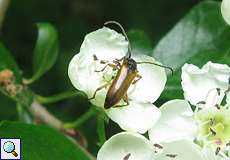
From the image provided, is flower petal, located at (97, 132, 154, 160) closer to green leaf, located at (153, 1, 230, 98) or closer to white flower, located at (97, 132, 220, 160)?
white flower, located at (97, 132, 220, 160)

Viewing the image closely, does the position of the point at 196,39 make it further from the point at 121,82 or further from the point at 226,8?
the point at 121,82

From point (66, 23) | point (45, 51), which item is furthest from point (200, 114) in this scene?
point (66, 23)

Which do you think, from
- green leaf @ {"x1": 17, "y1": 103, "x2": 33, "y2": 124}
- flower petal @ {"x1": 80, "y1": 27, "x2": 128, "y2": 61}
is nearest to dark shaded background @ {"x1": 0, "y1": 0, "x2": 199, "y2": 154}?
green leaf @ {"x1": 17, "y1": 103, "x2": 33, "y2": 124}

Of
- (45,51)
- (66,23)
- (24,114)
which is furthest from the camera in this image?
(66,23)

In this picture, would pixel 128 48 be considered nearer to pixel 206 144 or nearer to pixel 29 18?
pixel 206 144

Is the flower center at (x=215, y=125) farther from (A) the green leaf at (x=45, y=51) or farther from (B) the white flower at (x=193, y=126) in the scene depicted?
(A) the green leaf at (x=45, y=51)

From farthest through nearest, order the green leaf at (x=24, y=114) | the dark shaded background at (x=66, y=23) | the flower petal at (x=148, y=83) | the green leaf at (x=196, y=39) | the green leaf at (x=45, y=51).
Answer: the dark shaded background at (x=66, y=23)
the green leaf at (x=45, y=51)
the green leaf at (x=24, y=114)
the green leaf at (x=196, y=39)
the flower petal at (x=148, y=83)

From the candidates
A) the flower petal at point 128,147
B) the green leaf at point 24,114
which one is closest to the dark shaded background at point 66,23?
the green leaf at point 24,114
